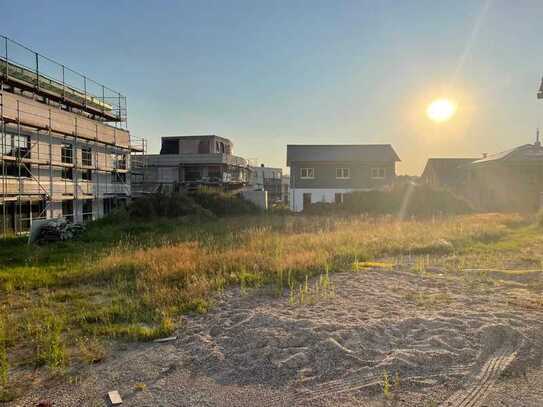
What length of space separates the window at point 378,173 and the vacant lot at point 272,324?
74.5 feet

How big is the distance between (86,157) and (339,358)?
859 inches

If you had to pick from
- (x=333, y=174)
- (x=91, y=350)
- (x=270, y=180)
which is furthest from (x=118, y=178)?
(x=270, y=180)

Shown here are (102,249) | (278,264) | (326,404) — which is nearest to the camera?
(326,404)

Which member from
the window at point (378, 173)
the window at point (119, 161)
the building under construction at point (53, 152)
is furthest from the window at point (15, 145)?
the window at point (378, 173)

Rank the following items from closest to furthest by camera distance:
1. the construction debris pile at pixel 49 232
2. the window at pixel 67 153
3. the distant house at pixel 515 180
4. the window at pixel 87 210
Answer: the construction debris pile at pixel 49 232, the window at pixel 67 153, the window at pixel 87 210, the distant house at pixel 515 180

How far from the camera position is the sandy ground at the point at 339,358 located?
3.72 metres

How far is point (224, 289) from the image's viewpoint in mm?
7473

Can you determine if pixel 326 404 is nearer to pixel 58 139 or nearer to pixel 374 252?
pixel 374 252

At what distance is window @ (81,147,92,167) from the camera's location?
72.3 ft

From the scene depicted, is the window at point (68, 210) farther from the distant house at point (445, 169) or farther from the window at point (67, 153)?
the distant house at point (445, 169)

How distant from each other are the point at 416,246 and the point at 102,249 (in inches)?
384

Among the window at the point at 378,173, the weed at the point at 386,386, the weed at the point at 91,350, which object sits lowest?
the weed at the point at 91,350

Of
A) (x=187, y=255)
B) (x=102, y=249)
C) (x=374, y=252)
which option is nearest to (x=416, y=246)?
(x=374, y=252)

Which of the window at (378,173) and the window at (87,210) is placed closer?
the window at (87,210)
